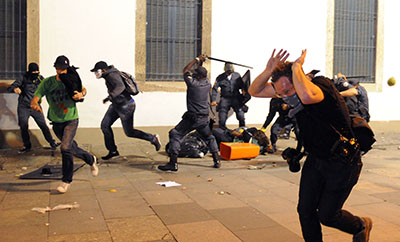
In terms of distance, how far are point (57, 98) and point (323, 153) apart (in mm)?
4201

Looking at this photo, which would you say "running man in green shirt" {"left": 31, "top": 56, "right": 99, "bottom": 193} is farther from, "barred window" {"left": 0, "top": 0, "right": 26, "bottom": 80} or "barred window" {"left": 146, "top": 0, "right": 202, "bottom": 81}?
"barred window" {"left": 146, "top": 0, "right": 202, "bottom": 81}

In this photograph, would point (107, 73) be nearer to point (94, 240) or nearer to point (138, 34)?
point (138, 34)

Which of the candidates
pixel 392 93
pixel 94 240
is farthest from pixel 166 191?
pixel 392 93

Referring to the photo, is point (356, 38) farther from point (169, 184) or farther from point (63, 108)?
point (63, 108)

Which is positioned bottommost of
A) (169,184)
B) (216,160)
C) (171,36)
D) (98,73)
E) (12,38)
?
(169,184)

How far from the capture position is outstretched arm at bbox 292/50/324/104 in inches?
131

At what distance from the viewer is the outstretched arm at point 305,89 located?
334 centimetres

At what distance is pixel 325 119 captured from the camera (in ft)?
11.6

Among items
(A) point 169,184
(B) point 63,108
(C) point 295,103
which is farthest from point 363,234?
(B) point 63,108

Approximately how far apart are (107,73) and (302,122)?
A: 234 inches

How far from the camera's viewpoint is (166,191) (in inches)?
264

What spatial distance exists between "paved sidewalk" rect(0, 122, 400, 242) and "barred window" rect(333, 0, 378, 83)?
515cm

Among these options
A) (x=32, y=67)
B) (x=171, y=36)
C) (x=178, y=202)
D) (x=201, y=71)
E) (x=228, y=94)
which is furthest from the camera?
(x=171, y=36)

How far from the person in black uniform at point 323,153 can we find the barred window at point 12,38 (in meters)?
8.78
